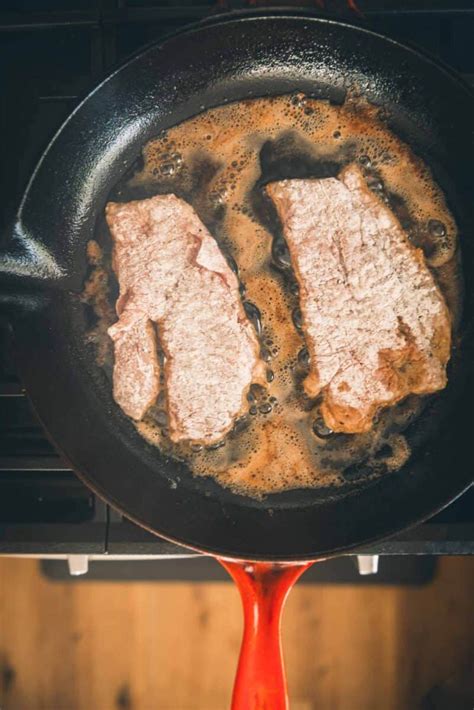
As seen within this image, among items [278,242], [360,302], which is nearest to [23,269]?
[278,242]

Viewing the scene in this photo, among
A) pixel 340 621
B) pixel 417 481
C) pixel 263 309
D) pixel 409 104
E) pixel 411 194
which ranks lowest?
pixel 340 621

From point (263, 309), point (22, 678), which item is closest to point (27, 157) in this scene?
point (263, 309)

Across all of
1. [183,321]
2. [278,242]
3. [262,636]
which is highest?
[278,242]

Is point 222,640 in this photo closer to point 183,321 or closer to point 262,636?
point 262,636

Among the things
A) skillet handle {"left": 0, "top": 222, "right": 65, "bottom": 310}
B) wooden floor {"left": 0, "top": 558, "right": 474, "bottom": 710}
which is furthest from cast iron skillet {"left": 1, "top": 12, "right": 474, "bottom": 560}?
wooden floor {"left": 0, "top": 558, "right": 474, "bottom": 710}

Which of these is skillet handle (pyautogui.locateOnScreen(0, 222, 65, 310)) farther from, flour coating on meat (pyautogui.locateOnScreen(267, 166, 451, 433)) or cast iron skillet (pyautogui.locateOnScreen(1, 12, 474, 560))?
flour coating on meat (pyautogui.locateOnScreen(267, 166, 451, 433))

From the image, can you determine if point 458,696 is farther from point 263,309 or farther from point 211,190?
point 211,190
